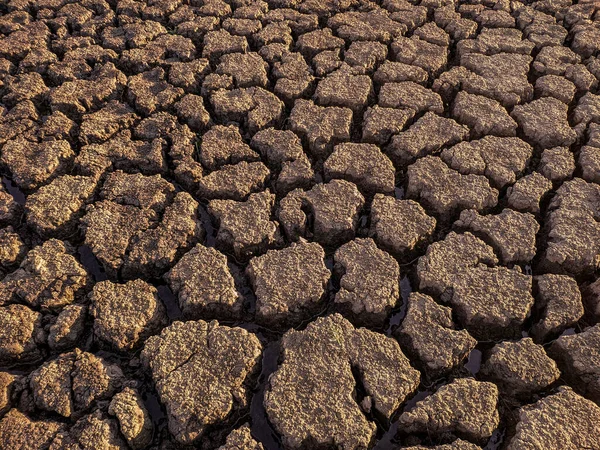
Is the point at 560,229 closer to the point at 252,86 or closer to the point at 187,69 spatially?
the point at 252,86

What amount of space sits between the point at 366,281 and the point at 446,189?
701 millimetres

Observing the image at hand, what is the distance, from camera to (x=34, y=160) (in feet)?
7.66

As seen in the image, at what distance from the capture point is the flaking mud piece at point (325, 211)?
2098 millimetres

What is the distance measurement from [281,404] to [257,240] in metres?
0.75

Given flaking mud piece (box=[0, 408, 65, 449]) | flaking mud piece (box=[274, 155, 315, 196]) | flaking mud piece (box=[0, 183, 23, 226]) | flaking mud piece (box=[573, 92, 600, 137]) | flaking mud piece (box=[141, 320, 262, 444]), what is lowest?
flaking mud piece (box=[0, 408, 65, 449])


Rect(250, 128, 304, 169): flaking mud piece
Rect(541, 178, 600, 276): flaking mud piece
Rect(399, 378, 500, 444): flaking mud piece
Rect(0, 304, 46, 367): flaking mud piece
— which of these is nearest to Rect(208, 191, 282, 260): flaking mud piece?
Rect(250, 128, 304, 169): flaking mud piece

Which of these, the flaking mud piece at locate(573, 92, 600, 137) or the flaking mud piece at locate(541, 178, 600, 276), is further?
the flaking mud piece at locate(573, 92, 600, 137)

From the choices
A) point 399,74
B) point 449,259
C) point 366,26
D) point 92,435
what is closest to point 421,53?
point 399,74

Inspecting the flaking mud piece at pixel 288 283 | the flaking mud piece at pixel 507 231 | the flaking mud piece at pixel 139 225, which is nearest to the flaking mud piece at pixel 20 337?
the flaking mud piece at pixel 139 225

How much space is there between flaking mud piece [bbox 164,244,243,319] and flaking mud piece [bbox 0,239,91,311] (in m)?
0.39

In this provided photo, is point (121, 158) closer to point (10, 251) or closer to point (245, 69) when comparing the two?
point (10, 251)

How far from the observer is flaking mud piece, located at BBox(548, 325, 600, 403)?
165 cm

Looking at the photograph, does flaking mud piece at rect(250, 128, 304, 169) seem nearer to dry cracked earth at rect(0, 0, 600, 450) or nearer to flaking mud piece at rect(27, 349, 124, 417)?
dry cracked earth at rect(0, 0, 600, 450)

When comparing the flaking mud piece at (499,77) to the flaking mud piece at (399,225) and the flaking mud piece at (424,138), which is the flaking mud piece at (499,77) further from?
the flaking mud piece at (399,225)
